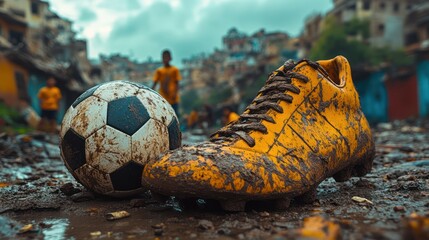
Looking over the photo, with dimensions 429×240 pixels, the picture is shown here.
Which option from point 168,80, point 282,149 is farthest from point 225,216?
point 168,80

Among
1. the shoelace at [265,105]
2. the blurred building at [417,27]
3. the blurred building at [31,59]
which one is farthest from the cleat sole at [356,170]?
the blurred building at [417,27]

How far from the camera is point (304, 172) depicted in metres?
1.91

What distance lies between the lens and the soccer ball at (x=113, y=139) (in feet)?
7.15

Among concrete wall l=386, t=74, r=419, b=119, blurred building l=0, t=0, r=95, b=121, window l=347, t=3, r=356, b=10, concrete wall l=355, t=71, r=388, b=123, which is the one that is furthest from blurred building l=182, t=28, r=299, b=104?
concrete wall l=386, t=74, r=419, b=119

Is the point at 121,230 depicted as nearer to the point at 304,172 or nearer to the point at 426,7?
the point at 304,172

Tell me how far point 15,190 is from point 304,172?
1.97 m

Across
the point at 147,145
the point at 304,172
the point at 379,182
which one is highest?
the point at 147,145

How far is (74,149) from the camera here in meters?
2.25

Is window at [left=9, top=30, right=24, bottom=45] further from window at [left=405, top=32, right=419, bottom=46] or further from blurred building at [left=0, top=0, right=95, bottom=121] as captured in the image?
window at [left=405, top=32, right=419, bottom=46]

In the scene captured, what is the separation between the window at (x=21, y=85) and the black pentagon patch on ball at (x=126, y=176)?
18.3 metres

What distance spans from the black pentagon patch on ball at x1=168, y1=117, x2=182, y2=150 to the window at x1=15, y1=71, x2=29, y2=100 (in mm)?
18111

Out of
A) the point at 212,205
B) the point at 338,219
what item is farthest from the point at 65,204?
the point at 338,219

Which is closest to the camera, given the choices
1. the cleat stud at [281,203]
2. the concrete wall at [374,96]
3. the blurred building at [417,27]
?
the cleat stud at [281,203]

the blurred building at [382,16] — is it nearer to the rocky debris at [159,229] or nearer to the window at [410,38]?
the window at [410,38]
